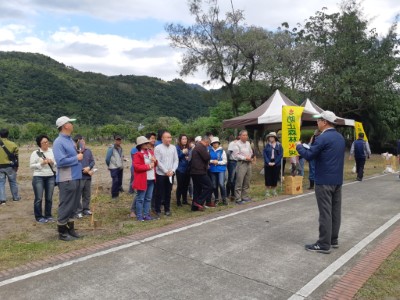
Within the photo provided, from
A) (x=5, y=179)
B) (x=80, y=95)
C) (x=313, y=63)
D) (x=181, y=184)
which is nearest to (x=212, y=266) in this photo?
(x=181, y=184)

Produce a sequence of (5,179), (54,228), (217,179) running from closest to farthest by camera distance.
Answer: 1. (54,228)
2. (217,179)
3. (5,179)

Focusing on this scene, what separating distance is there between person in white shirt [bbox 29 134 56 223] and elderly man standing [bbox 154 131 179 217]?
6.63ft

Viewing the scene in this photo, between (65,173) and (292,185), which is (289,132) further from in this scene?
(65,173)

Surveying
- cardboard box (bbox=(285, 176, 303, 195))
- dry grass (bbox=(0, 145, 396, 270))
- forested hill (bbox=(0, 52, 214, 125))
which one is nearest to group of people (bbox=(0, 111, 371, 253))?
dry grass (bbox=(0, 145, 396, 270))

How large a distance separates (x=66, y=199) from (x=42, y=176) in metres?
1.60

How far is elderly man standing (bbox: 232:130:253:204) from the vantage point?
9.03 meters

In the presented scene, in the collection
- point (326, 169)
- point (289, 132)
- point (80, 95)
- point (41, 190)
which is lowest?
point (41, 190)

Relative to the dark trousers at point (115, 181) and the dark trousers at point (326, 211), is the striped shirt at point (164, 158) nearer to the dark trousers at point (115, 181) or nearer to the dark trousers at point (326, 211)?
the dark trousers at point (115, 181)

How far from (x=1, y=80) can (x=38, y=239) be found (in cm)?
10228

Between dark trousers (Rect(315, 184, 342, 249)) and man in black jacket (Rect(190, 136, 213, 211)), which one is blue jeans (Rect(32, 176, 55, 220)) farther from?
dark trousers (Rect(315, 184, 342, 249))

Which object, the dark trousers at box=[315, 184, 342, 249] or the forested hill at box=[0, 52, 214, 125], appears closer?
the dark trousers at box=[315, 184, 342, 249]

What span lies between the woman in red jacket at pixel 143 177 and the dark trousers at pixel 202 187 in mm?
1252

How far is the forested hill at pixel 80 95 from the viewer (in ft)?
295

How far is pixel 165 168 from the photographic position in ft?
24.4
